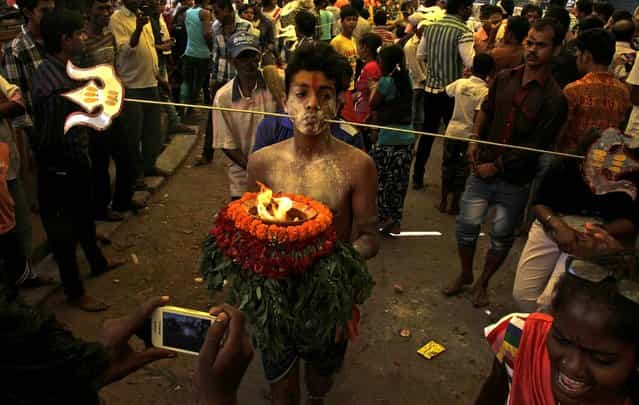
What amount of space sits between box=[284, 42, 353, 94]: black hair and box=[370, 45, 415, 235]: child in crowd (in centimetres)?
280

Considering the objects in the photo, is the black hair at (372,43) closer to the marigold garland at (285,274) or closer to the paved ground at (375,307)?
the paved ground at (375,307)

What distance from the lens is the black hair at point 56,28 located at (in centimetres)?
379

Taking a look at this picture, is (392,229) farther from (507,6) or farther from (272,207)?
(507,6)

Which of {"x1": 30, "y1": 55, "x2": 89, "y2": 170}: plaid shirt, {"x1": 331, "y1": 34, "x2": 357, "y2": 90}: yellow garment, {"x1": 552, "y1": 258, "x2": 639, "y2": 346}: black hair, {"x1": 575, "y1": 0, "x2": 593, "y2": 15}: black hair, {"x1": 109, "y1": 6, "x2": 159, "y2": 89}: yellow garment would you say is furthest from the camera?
{"x1": 575, "y1": 0, "x2": 593, "y2": 15}: black hair

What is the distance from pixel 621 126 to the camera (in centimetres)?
498

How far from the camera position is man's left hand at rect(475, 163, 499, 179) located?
4289mm

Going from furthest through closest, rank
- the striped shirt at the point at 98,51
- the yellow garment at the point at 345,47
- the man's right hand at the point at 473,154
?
1. the yellow garment at the point at 345,47
2. the striped shirt at the point at 98,51
3. the man's right hand at the point at 473,154

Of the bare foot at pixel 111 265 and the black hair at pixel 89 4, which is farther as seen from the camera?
the black hair at pixel 89 4

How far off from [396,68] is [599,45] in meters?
1.91

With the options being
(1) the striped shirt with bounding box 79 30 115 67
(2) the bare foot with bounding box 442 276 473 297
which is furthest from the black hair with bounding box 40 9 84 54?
(2) the bare foot with bounding box 442 276 473 297

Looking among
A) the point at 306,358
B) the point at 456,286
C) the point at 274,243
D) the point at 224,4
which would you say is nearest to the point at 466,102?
the point at 456,286

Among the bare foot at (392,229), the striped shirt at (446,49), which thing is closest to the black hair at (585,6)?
the striped shirt at (446,49)

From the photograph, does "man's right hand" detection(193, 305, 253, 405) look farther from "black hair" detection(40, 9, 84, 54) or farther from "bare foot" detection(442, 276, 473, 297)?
"bare foot" detection(442, 276, 473, 297)

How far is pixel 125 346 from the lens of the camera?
5.88 ft
